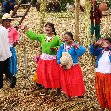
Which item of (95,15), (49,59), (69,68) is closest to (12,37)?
(49,59)

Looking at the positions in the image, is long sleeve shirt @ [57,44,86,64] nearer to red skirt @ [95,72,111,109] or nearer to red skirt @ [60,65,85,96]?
red skirt @ [60,65,85,96]

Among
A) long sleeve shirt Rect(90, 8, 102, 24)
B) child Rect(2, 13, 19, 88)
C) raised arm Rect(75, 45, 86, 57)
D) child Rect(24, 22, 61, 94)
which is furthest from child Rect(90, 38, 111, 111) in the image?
long sleeve shirt Rect(90, 8, 102, 24)

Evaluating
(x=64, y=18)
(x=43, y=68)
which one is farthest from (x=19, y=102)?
(x=64, y=18)

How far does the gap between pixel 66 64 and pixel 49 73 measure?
661mm

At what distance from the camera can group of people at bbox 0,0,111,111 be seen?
252 inches

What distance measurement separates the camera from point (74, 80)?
281 inches

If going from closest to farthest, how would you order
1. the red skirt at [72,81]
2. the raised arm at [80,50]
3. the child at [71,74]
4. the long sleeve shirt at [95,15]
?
the raised arm at [80,50] < the child at [71,74] < the red skirt at [72,81] < the long sleeve shirt at [95,15]

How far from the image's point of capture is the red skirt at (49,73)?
7.51 meters

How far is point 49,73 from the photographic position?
7.54 m

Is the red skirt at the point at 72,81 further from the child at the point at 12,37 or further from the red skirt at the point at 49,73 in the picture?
A: the child at the point at 12,37

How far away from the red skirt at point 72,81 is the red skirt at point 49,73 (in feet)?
0.91

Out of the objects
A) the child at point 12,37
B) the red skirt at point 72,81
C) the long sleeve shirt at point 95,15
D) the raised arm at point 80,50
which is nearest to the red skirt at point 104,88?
the raised arm at point 80,50

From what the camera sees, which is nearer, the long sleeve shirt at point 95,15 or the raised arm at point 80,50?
the raised arm at point 80,50

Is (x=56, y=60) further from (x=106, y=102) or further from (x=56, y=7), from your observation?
(x=56, y=7)
